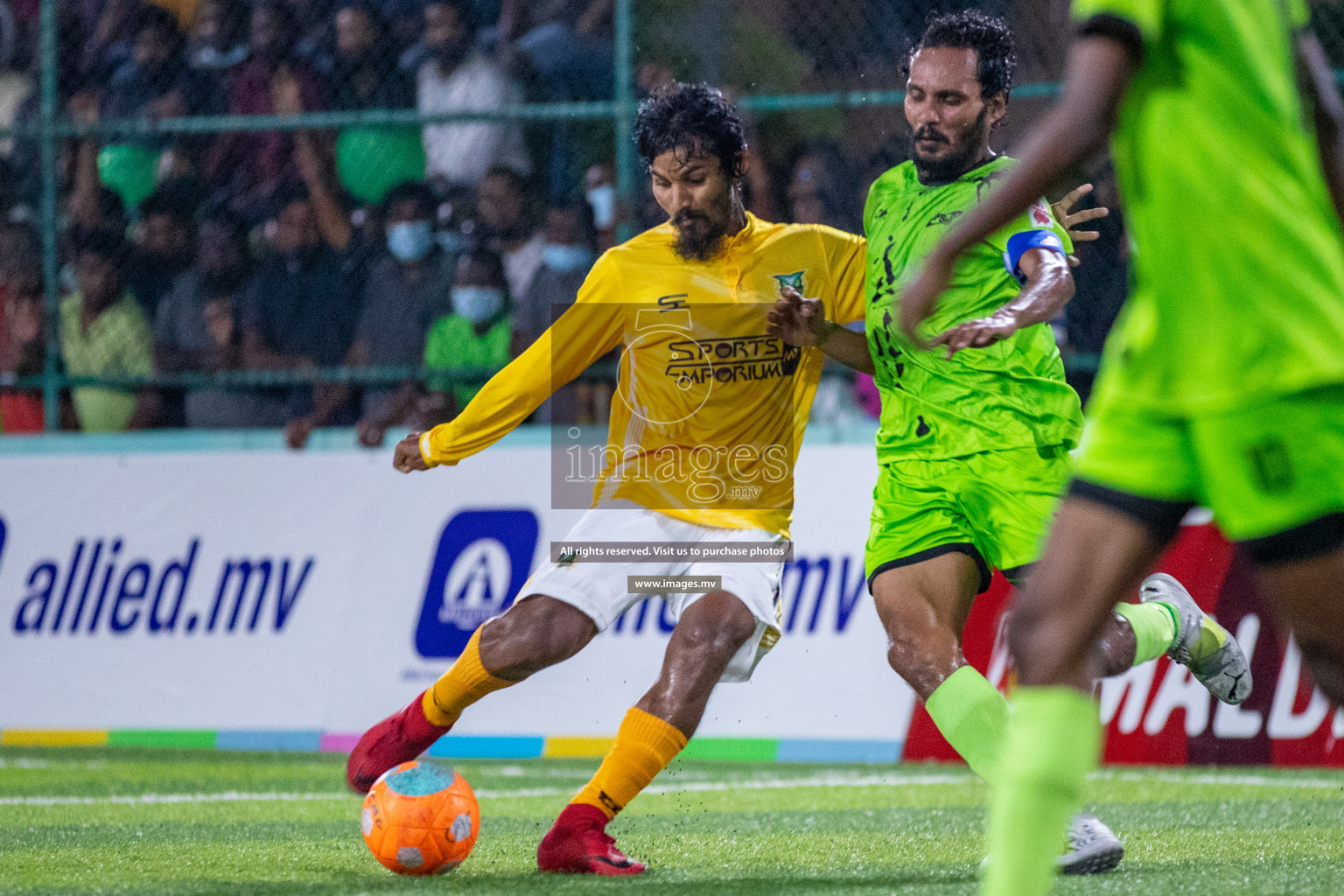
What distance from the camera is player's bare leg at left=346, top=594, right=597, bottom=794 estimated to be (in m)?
4.41

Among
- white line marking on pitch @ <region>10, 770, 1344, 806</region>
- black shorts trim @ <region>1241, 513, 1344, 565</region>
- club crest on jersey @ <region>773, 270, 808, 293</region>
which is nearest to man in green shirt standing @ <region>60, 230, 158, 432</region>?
white line marking on pitch @ <region>10, 770, 1344, 806</region>

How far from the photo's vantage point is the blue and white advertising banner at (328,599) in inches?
283

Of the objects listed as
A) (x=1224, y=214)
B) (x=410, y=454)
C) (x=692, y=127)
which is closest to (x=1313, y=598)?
(x=1224, y=214)

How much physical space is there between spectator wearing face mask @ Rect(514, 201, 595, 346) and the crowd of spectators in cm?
1

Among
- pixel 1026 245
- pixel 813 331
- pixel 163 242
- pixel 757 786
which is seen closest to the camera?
pixel 1026 245

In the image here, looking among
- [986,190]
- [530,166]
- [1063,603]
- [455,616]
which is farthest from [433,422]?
[1063,603]

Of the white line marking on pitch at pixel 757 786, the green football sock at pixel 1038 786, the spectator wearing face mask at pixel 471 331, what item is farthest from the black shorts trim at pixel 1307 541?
the spectator wearing face mask at pixel 471 331

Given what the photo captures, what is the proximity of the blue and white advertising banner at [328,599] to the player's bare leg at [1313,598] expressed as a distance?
452 centimetres

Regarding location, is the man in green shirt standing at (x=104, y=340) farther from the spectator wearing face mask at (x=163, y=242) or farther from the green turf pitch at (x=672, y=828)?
the green turf pitch at (x=672, y=828)

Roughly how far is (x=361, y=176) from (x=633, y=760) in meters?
5.17

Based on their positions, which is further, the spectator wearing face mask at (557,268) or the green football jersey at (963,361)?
the spectator wearing face mask at (557,268)

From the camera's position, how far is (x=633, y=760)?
429 cm

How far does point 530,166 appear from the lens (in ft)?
27.7

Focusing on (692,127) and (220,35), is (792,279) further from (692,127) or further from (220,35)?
(220,35)
